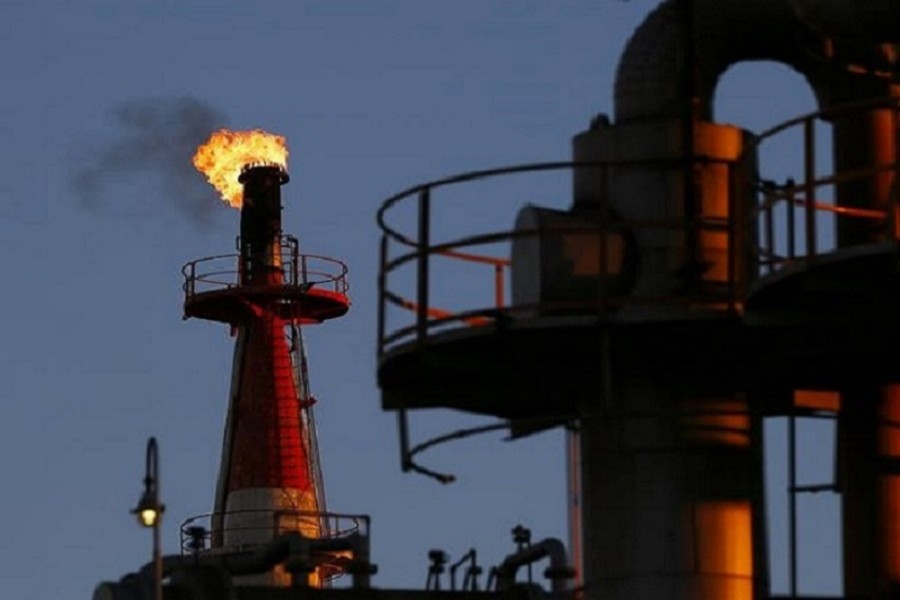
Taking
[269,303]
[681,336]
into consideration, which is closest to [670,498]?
[681,336]

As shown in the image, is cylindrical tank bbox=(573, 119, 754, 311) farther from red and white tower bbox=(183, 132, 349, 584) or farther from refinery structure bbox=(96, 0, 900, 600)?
red and white tower bbox=(183, 132, 349, 584)

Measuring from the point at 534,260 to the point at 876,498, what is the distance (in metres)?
3.72

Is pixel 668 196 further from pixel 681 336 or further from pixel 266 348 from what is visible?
pixel 266 348

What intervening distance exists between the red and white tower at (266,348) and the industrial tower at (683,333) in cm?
4144

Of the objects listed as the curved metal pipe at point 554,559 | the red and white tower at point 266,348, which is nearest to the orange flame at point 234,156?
the red and white tower at point 266,348

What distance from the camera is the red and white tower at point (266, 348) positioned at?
255 feet

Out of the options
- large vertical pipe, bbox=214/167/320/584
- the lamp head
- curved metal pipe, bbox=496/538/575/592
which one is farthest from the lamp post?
large vertical pipe, bbox=214/167/320/584

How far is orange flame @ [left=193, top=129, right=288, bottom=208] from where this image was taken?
80650 mm

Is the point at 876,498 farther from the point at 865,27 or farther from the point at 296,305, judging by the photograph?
the point at 296,305

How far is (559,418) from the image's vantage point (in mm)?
35438

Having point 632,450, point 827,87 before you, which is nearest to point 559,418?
point 632,450

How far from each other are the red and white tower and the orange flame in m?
0.64

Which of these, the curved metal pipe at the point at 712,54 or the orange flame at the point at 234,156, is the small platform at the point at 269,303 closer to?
the orange flame at the point at 234,156

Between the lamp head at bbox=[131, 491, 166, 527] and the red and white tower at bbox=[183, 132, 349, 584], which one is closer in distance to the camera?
the lamp head at bbox=[131, 491, 166, 527]
